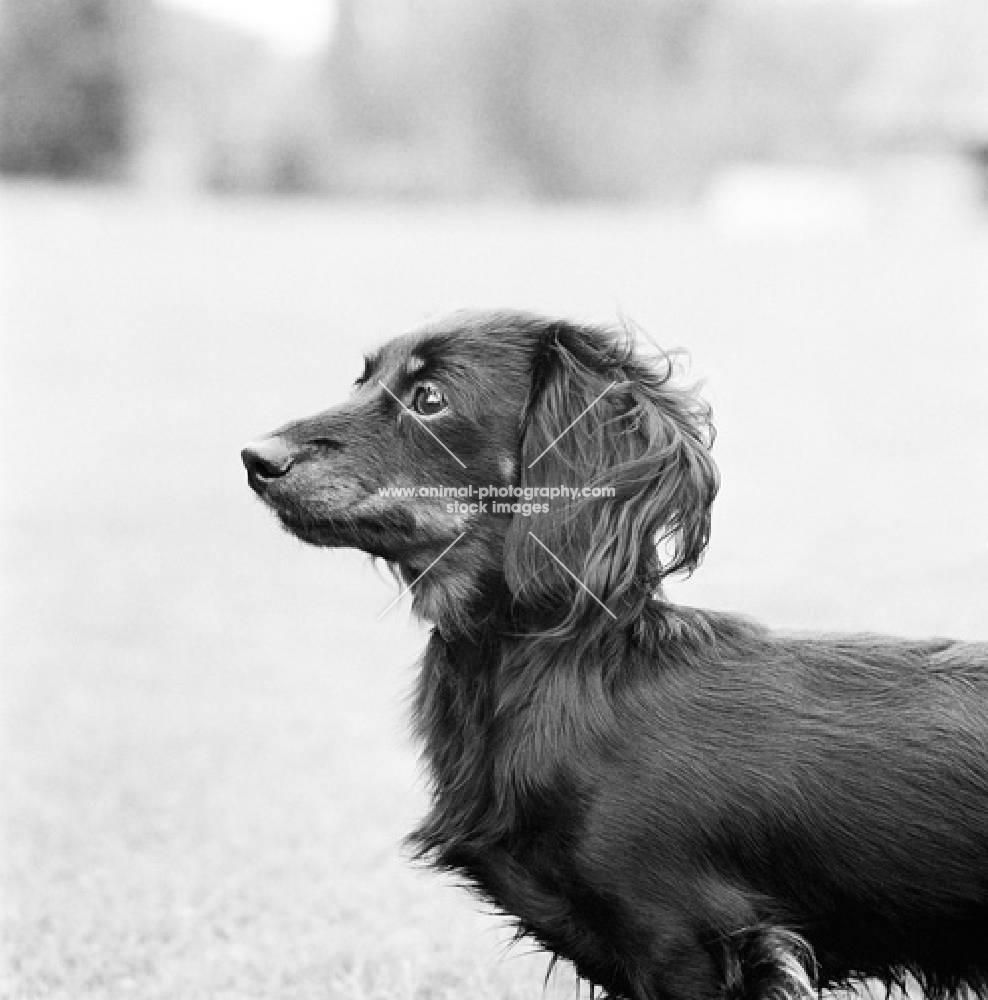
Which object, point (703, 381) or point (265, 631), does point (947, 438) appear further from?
point (703, 381)

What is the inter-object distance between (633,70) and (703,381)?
5248cm

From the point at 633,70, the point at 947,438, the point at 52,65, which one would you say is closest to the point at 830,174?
the point at 633,70

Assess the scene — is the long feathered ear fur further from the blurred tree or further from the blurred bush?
the blurred bush

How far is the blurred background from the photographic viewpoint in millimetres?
4844

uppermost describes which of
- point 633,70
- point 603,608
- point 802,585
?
point 633,70

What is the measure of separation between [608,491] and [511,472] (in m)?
0.30

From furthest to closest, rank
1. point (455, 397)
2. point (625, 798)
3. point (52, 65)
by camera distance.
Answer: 1. point (52, 65)
2. point (455, 397)
3. point (625, 798)

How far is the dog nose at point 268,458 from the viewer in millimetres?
3174

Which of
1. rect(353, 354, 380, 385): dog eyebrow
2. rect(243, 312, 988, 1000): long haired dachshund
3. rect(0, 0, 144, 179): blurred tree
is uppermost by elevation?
rect(0, 0, 144, 179): blurred tree

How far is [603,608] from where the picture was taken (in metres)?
3.07
